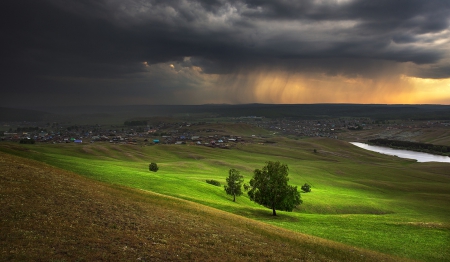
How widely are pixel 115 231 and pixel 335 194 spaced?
256 ft

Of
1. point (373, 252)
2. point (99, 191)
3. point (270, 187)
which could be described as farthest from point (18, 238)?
point (270, 187)

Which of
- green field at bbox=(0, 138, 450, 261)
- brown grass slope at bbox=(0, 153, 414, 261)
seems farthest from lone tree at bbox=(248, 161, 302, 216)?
brown grass slope at bbox=(0, 153, 414, 261)

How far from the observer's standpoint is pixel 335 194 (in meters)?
83.2

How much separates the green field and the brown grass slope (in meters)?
10.4

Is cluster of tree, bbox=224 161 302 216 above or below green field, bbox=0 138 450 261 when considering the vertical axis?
above

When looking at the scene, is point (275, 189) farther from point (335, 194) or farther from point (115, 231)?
point (335, 194)

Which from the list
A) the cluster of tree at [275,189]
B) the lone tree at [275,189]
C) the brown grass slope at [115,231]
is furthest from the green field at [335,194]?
the brown grass slope at [115,231]

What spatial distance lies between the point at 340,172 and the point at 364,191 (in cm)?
3673

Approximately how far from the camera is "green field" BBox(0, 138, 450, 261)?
35969 millimetres

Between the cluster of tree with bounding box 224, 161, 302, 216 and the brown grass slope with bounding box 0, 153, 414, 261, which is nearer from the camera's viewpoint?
the brown grass slope with bounding box 0, 153, 414, 261

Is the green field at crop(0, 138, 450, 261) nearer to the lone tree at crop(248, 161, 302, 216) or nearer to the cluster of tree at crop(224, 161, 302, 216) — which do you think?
the cluster of tree at crop(224, 161, 302, 216)

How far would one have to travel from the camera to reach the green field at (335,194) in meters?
36.0

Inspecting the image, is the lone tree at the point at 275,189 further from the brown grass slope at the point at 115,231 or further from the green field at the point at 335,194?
the brown grass slope at the point at 115,231

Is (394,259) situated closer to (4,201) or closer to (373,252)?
(373,252)
